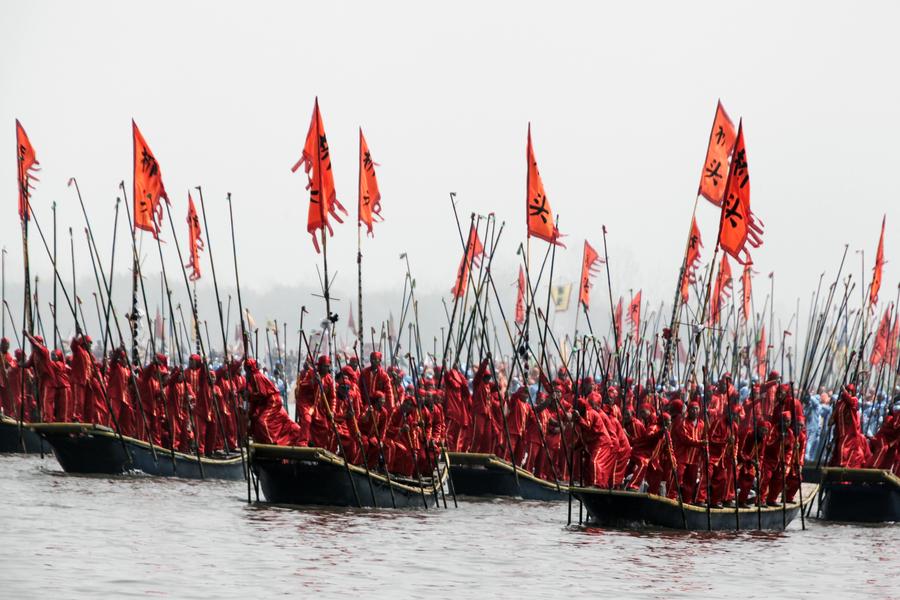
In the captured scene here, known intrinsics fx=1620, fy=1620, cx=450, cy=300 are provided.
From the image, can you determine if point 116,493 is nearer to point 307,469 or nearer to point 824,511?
point 307,469

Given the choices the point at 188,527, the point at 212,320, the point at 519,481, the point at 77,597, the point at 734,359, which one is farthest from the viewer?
the point at 212,320

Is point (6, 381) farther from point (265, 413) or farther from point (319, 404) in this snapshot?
point (319, 404)

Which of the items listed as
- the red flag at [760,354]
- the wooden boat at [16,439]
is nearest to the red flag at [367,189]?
the wooden boat at [16,439]

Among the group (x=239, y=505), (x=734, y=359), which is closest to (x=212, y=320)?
(x=734, y=359)

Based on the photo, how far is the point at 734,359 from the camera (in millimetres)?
37219

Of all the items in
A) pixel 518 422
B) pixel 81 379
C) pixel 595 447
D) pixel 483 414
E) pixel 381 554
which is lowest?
pixel 381 554

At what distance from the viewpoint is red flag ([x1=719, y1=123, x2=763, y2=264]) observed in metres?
24.0

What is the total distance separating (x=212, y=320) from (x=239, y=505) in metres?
166

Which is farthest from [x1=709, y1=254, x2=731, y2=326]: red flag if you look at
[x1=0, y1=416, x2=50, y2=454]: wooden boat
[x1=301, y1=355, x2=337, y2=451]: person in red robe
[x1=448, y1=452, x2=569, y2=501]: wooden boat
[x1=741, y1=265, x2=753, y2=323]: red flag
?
[x1=0, y1=416, x2=50, y2=454]: wooden boat

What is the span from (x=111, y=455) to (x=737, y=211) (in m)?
10.9

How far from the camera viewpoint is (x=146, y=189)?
2791 cm

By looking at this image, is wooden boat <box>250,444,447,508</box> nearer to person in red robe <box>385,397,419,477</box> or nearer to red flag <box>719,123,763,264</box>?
person in red robe <box>385,397,419,477</box>

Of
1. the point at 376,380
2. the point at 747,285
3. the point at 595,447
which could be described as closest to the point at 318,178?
the point at 376,380

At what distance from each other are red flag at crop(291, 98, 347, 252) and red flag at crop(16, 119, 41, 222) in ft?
22.9
